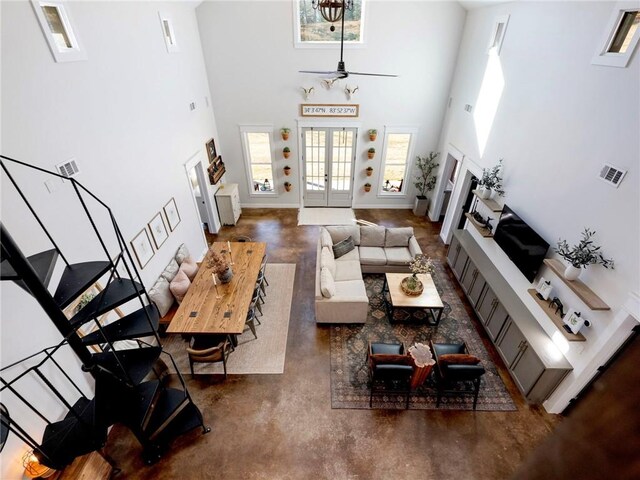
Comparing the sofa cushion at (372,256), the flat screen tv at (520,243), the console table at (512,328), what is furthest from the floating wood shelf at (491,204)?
the sofa cushion at (372,256)

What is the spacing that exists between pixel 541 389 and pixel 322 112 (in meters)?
6.44

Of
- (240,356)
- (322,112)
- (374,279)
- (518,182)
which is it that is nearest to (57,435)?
(240,356)

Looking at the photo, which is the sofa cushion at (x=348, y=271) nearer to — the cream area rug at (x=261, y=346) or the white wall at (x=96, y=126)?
the cream area rug at (x=261, y=346)

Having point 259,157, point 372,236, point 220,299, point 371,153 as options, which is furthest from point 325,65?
point 220,299

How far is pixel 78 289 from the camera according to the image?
7.42 feet

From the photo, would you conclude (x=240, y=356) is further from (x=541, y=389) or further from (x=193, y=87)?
(x=193, y=87)

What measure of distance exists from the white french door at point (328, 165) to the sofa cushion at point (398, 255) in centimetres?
265

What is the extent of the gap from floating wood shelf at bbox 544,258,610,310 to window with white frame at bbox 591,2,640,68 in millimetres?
2130

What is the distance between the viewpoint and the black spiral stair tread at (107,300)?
7.34 feet

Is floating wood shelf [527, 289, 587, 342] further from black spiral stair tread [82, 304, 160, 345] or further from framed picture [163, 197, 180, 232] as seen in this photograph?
framed picture [163, 197, 180, 232]

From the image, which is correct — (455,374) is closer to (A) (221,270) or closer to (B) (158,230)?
(A) (221,270)

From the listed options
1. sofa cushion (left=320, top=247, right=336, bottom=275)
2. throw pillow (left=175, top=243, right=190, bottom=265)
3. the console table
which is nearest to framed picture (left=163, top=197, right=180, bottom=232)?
throw pillow (left=175, top=243, right=190, bottom=265)

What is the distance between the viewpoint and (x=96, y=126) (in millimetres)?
3715

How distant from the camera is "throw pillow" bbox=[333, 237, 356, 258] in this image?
20.3 feet
